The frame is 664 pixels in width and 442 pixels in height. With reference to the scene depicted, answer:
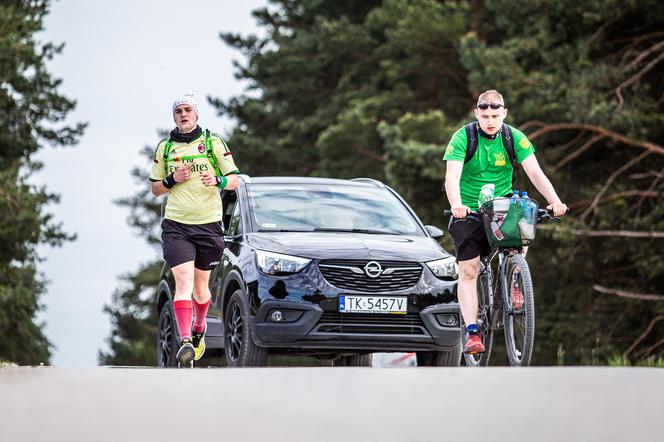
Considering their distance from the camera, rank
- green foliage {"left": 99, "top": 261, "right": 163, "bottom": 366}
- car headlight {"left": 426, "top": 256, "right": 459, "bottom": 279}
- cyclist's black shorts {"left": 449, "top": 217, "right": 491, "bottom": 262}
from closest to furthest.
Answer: cyclist's black shorts {"left": 449, "top": 217, "right": 491, "bottom": 262}, car headlight {"left": 426, "top": 256, "right": 459, "bottom": 279}, green foliage {"left": 99, "top": 261, "right": 163, "bottom": 366}

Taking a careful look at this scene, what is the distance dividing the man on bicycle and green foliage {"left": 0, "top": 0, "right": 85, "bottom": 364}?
2130 cm

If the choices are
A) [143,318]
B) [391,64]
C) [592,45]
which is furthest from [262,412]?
[143,318]

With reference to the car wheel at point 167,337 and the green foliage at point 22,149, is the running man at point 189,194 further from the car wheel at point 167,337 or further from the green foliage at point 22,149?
the green foliage at point 22,149

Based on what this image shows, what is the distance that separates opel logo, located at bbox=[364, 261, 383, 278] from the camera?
10977 millimetres

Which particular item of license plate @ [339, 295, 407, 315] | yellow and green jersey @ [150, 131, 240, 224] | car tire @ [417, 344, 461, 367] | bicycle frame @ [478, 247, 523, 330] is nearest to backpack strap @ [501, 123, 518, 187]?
bicycle frame @ [478, 247, 523, 330]

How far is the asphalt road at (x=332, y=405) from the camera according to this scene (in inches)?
224

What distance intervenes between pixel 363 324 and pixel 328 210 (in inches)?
67.1

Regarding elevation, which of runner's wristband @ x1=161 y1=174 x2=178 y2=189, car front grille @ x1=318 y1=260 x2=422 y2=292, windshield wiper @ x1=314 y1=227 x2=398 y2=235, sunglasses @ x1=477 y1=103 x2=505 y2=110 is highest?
sunglasses @ x1=477 y1=103 x2=505 y2=110

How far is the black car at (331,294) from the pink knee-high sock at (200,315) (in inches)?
8.0

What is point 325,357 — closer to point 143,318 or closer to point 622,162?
point 622,162

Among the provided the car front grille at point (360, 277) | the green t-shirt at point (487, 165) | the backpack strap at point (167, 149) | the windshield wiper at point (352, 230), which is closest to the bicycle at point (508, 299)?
the green t-shirt at point (487, 165)

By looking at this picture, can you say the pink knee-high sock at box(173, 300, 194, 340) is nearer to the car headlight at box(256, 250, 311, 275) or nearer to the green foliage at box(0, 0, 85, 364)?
the car headlight at box(256, 250, 311, 275)

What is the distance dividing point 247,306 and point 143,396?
4.51 meters

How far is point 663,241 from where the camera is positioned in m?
28.6
